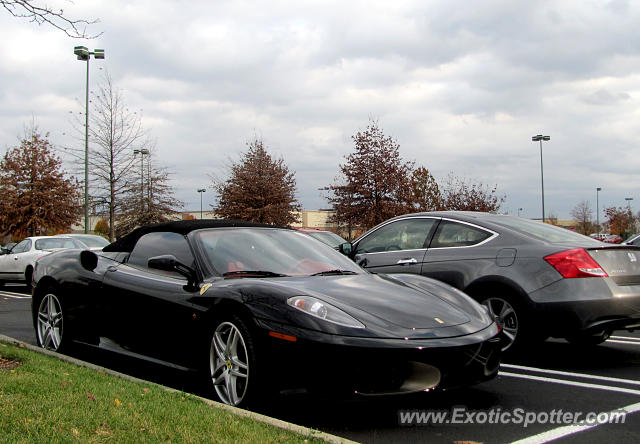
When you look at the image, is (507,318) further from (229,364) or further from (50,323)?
(50,323)

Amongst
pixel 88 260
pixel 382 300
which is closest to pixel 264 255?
pixel 382 300

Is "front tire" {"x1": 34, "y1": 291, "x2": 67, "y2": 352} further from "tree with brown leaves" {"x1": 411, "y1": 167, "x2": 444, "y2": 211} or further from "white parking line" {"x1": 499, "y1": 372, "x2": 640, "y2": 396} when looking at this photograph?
"tree with brown leaves" {"x1": 411, "y1": 167, "x2": 444, "y2": 211}

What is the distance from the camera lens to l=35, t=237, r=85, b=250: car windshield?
16.2m

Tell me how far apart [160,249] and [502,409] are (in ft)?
10.0

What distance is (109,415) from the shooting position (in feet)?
12.6

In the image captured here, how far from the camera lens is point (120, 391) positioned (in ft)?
14.6

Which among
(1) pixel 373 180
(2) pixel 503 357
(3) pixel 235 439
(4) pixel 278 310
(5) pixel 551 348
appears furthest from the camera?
(1) pixel 373 180

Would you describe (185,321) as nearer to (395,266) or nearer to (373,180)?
(395,266)

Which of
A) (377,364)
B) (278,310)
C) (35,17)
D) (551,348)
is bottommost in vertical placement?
(551,348)

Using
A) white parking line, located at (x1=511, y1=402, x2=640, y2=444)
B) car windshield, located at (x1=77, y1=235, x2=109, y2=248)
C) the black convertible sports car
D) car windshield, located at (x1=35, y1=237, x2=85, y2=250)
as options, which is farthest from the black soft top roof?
car windshield, located at (x1=35, y1=237, x2=85, y2=250)

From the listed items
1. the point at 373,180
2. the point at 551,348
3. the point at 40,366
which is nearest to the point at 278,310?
the point at 40,366

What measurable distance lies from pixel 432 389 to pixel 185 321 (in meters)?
1.92

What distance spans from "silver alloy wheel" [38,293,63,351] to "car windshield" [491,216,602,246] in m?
4.61

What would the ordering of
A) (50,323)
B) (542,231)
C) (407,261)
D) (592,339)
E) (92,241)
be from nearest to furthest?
(50,323) < (542,231) < (592,339) < (407,261) < (92,241)
